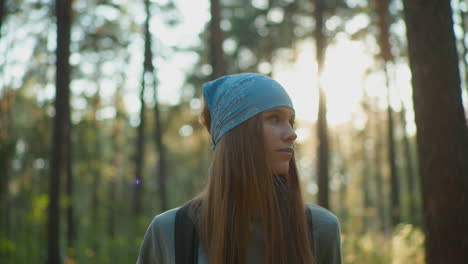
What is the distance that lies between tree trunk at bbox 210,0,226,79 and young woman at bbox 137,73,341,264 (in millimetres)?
7378

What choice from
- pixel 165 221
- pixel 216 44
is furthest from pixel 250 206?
pixel 216 44

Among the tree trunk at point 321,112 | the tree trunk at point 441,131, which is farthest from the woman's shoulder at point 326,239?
the tree trunk at point 321,112

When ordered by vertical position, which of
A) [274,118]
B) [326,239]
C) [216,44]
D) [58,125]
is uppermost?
[216,44]

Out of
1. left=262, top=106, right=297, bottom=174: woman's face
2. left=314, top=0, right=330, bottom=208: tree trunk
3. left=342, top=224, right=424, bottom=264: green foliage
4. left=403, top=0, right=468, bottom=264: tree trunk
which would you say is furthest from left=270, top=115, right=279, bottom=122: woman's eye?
left=314, top=0, right=330, bottom=208: tree trunk

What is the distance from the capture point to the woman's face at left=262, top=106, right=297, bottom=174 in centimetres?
212

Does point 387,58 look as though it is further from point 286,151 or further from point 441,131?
point 286,151

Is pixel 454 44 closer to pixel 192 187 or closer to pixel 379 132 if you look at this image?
pixel 379 132

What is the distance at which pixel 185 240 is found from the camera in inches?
81.0

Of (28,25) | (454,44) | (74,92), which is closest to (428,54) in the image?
(454,44)

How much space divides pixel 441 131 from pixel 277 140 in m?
2.64

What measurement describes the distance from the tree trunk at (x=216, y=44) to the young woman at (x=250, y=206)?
738 centimetres

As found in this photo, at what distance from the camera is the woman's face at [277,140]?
83.3 inches

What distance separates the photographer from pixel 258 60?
71.8 ft

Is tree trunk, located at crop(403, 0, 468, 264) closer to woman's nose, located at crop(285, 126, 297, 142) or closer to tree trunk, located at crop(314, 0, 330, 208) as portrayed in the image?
woman's nose, located at crop(285, 126, 297, 142)
